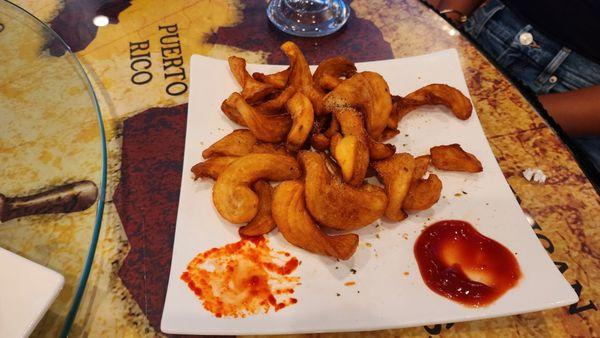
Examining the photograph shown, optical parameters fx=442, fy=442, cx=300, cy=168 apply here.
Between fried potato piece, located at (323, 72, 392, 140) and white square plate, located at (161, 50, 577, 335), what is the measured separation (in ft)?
0.34

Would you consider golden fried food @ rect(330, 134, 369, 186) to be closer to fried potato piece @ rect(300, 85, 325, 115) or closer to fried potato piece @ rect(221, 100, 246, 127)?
fried potato piece @ rect(300, 85, 325, 115)

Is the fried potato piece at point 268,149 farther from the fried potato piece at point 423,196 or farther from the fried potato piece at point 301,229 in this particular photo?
the fried potato piece at point 423,196

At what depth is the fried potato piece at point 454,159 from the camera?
3.93 ft

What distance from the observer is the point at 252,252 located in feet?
3.44

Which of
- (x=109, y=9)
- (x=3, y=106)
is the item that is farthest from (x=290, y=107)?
(x=109, y=9)

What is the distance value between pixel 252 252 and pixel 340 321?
0.26m

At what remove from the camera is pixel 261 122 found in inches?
47.5

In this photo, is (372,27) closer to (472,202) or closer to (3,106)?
(472,202)

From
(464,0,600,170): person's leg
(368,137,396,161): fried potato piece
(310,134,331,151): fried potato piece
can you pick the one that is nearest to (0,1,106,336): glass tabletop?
(310,134,331,151): fried potato piece

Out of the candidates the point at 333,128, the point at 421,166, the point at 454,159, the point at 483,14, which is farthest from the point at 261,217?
the point at 483,14

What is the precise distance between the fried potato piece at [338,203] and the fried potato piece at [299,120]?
136 mm

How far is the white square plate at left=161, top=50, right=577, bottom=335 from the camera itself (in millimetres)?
942

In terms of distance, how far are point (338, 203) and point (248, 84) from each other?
48 cm

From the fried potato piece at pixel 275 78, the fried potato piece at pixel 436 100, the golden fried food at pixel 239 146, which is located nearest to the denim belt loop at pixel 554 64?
the fried potato piece at pixel 436 100
